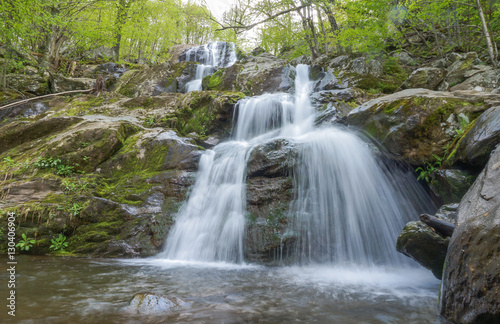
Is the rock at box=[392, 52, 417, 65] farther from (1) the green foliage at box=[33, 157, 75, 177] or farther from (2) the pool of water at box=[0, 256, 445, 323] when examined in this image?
(1) the green foliage at box=[33, 157, 75, 177]

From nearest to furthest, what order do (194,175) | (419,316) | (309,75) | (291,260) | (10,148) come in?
1. (419,316)
2. (291,260)
3. (194,175)
4. (10,148)
5. (309,75)

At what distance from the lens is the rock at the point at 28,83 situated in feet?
37.2

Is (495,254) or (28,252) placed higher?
(495,254)

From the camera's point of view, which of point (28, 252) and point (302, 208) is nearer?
point (28, 252)

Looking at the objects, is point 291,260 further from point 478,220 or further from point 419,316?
point 478,220

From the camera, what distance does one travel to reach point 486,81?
6.59 m

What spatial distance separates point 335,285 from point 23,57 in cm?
1582

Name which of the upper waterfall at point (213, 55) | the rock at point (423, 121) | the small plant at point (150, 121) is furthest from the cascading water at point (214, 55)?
the rock at point (423, 121)

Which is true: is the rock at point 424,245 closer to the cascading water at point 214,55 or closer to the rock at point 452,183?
the rock at point 452,183

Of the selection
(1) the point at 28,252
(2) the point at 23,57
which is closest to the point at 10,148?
(1) the point at 28,252

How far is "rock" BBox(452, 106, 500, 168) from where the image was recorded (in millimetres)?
3334

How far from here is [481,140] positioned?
3.44m

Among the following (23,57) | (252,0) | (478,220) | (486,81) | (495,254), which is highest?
(23,57)

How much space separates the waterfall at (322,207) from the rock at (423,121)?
608 mm
